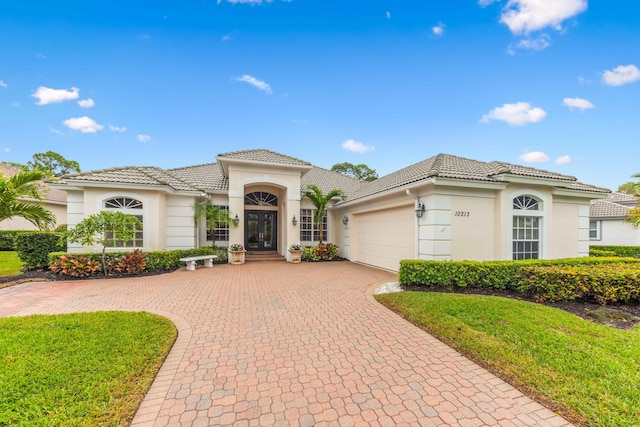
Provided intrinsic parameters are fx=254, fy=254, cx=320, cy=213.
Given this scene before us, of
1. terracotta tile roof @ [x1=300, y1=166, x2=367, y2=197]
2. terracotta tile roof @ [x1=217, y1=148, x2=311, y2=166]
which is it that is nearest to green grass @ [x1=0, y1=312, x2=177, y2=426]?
terracotta tile roof @ [x1=217, y1=148, x2=311, y2=166]

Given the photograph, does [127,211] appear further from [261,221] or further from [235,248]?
[261,221]

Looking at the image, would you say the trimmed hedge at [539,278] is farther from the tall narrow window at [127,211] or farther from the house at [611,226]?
the house at [611,226]

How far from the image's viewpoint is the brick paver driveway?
266 cm

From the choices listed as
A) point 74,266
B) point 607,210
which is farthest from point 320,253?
point 607,210

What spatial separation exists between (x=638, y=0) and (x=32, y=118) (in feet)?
91.5

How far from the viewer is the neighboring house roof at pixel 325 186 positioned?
29.5 feet

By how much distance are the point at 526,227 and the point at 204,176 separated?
16.9 meters

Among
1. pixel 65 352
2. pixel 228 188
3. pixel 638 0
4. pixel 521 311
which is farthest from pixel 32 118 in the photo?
pixel 638 0

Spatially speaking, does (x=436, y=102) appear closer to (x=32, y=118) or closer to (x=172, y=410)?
(x=172, y=410)

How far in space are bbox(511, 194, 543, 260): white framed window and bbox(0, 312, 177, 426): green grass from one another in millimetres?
11135

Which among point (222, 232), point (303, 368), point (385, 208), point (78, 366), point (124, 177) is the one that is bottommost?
point (303, 368)

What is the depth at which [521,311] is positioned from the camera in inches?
215

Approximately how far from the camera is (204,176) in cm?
1627

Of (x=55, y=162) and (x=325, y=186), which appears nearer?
(x=325, y=186)
